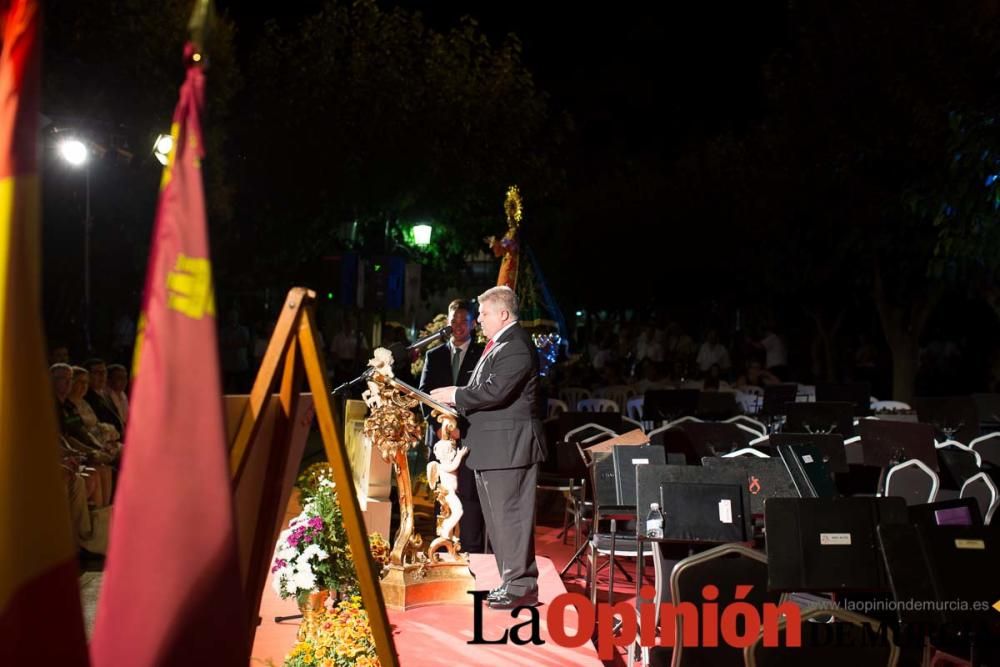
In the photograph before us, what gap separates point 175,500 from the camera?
7.15 feet

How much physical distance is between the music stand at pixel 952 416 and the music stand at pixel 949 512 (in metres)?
4.81

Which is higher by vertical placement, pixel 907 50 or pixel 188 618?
pixel 907 50

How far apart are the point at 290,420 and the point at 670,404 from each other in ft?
31.2

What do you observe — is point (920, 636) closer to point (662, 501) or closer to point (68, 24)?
point (662, 501)

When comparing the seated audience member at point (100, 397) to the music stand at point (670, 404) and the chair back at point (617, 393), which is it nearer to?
the music stand at point (670, 404)

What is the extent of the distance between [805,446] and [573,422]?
357 centimetres

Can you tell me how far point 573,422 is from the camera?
9922mm

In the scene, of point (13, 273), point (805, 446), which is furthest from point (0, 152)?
point (805, 446)

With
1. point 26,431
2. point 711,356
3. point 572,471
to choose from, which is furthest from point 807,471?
point 711,356

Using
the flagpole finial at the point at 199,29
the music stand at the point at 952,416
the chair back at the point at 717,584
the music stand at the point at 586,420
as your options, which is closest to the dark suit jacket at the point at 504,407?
the chair back at the point at 717,584

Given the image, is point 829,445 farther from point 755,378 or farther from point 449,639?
point 755,378

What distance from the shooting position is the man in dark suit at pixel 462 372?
8.34 meters

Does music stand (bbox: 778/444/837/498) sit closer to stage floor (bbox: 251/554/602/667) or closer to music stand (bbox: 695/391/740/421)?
stage floor (bbox: 251/554/602/667)

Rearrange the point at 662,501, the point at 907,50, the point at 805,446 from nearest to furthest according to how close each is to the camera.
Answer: the point at 662,501
the point at 805,446
the point at 907,50
